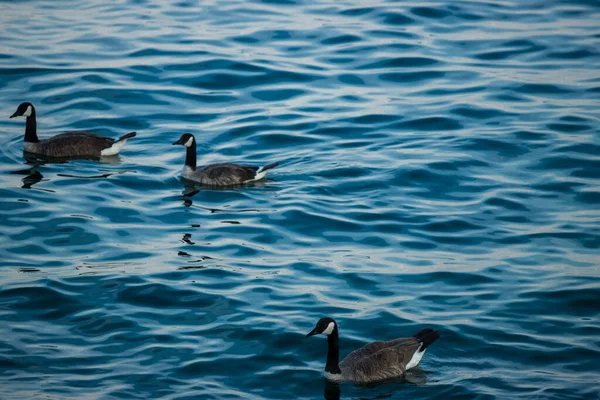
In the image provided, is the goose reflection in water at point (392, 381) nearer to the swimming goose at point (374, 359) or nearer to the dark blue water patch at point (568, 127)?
the swimming goose at point (374, 359)

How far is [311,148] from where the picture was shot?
21797 mm

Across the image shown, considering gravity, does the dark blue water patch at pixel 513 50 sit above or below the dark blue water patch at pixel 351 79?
above

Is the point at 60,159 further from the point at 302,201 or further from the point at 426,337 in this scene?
the point at 426,337

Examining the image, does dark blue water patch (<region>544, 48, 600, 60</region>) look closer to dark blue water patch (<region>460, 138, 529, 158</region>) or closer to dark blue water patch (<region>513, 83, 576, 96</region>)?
dark blue water patch (<region>513, 83, 576, 96</region>)

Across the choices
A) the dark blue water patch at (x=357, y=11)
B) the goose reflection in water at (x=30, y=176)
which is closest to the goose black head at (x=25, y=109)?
the goose reflection in water at (x=30, y=176)

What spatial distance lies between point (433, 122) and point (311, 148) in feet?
10.1

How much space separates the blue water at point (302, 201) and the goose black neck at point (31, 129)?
2.73 ft

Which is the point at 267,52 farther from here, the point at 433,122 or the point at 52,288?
the point at 52,288

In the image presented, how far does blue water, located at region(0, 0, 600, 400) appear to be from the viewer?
536 inches

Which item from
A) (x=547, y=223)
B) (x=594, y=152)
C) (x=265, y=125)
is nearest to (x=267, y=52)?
(x=265, y=125)

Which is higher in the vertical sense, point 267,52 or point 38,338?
point 267,52

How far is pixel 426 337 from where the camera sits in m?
13.3

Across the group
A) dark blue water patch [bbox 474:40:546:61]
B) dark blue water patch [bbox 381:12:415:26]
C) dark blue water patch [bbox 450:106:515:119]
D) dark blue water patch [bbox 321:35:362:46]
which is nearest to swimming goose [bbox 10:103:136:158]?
dark blue water patch [bbox 450:106:515:119]

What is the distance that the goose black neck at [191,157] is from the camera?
20125 millimetres
